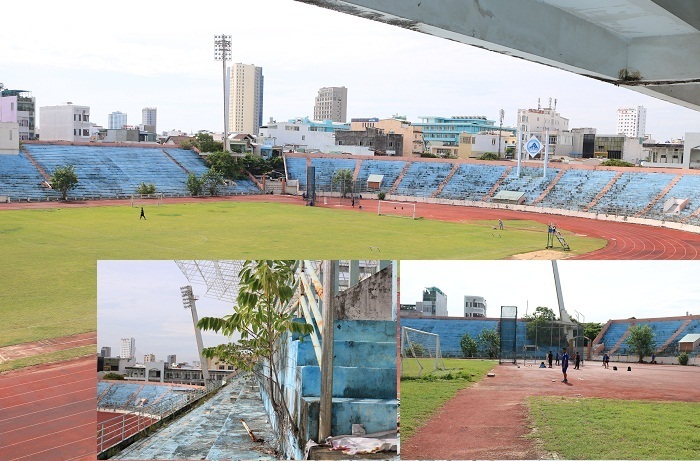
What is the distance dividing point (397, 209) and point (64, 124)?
22286mm

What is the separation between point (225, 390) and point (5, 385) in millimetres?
6525

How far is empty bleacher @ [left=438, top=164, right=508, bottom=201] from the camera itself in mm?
40719

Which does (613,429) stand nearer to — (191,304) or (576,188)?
(191,304)

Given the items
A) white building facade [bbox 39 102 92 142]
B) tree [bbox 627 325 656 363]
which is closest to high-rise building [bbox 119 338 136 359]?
tree [bbox 627 325 656 363]

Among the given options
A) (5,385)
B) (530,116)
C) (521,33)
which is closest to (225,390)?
(521,33)

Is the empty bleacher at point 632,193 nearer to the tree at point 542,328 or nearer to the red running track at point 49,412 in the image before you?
the red running track at point 49,412

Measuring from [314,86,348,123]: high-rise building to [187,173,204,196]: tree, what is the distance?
83.0ft

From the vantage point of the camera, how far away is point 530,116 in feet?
187

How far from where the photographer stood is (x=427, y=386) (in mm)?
7086

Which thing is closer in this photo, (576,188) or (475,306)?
(475,306)

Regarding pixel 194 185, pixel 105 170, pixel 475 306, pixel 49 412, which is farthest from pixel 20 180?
pixel 475 306

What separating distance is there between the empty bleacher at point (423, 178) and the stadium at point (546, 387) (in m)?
33.9

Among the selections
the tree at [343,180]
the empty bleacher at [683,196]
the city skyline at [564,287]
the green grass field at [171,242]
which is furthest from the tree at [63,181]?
the city skyline at [564,287]

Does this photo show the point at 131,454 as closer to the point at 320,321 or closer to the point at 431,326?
the point at 320,321
